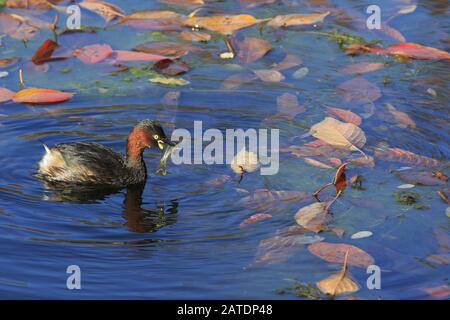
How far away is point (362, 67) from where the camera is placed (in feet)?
33.7

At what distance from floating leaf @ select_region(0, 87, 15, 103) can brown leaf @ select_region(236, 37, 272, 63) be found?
2609 millimetres

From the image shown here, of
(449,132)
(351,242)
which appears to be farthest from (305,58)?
(351,242)

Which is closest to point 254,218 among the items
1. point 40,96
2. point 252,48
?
point 40,96

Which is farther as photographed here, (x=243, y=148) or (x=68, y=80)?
(x=68, y=80)

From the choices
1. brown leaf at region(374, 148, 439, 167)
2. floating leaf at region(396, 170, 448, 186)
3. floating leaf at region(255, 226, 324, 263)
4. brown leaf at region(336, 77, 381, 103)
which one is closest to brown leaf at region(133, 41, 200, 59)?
brown leaf at region(336, 77, 381, 103)

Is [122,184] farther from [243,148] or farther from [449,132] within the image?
[449,132]

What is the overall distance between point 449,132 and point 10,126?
4.26 m

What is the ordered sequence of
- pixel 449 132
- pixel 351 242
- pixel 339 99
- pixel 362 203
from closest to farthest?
pixel 351 242 → pixel 362 203 → pixel 449 132 → pixel 339 99

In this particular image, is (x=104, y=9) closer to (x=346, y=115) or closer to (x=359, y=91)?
(x=359, y=91)

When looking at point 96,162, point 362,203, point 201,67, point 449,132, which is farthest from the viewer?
point 201,67

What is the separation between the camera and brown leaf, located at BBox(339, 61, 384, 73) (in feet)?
33.5

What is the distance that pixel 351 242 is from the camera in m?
7.02

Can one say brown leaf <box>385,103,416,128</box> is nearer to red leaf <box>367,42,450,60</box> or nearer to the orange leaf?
red leaf <box>367,42,450,60</box>

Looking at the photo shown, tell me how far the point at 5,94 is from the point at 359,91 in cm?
367
